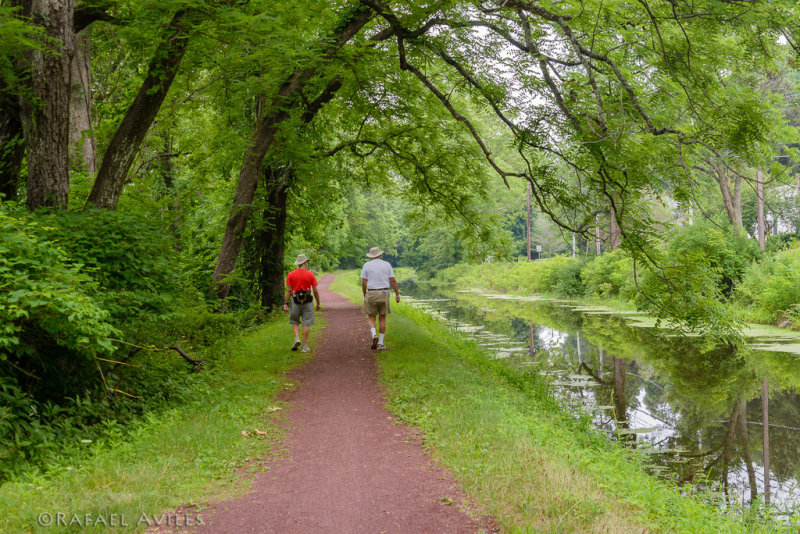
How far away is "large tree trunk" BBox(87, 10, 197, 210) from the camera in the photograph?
27.2 ft

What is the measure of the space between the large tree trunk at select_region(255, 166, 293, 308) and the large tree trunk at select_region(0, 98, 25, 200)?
945 centimetres

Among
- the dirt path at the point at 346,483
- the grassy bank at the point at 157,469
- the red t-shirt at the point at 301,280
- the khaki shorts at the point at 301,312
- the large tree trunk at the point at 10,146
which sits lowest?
the dirt path at the point at 346,483

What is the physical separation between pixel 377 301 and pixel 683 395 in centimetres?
657

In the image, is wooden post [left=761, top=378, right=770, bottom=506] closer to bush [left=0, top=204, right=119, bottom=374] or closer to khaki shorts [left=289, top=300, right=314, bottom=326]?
bush [left=0, top=204, right=119, bottom=374]

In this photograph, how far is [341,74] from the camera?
1211 centimetres

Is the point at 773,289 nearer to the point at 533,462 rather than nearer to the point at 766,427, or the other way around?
the point at 766,427

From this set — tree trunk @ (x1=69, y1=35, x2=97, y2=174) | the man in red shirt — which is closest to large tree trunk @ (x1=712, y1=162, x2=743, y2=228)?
the man in red shirt

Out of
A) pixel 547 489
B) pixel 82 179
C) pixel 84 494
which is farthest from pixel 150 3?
pixel 547 489

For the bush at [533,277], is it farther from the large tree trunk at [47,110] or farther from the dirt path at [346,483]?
the large tree trunk at [47,110]

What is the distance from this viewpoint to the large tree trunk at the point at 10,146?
7652 millimetres

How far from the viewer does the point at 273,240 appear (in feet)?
61.3

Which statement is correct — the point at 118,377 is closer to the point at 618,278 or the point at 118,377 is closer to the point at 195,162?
the point at 195,162

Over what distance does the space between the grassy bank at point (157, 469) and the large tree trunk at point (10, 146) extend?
13.2ft

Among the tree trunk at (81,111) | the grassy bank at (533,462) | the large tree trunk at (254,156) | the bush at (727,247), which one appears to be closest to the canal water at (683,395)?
the grassy bank at (533,462)
